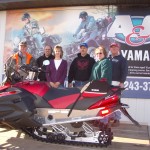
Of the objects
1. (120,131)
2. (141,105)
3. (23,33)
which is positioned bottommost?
(120,131)

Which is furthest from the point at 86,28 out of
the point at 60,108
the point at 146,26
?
the point at 60,108

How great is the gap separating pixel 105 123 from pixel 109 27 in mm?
3240

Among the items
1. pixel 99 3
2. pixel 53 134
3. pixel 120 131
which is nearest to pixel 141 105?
pixel 120 131

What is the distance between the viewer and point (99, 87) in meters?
4.67

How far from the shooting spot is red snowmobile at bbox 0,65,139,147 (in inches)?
178

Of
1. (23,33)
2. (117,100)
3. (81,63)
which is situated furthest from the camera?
(23,33)

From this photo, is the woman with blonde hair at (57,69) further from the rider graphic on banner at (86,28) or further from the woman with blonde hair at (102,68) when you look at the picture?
the rider graphic on banner at (86,28)

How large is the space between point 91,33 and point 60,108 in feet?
11.2

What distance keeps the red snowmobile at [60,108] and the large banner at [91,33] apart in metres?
2.79

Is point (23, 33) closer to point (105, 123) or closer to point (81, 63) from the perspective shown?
point (81, 63)

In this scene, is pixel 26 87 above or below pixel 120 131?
above

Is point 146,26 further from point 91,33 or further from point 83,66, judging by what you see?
point 83,66

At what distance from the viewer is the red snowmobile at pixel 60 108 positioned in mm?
4527

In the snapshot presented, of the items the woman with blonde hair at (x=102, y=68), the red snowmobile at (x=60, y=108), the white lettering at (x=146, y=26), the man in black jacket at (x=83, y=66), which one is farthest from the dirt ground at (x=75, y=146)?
the white lettering at (x=146, y=26)
